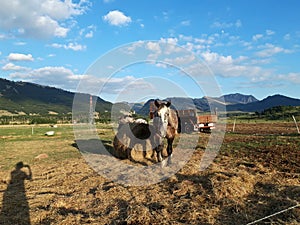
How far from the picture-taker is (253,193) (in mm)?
7258

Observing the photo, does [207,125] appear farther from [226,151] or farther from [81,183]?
[81,183]

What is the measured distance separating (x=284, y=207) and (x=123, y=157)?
8.36 m

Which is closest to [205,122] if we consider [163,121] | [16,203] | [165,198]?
[163,121]

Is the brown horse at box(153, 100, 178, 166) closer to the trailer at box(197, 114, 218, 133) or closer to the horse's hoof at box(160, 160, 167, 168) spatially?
the horse's hoof at box(160, 160, 167, 168)

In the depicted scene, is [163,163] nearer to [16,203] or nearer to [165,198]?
[165,198]

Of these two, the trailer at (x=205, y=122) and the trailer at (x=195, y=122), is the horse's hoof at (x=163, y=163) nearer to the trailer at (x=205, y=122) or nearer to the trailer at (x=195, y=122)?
the trailer at (x=195, y=122)

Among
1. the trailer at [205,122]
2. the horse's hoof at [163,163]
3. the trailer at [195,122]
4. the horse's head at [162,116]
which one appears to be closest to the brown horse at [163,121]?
the horse's head at [162,116]

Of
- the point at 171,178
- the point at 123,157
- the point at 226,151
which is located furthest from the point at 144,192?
the point at 226,151

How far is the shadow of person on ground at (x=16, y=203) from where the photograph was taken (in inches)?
257

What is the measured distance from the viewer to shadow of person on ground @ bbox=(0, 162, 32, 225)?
21.5 feet

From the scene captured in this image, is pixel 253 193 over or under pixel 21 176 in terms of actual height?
over

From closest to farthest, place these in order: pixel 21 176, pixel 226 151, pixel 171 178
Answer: pixel 171 178
pixel 21 176
pixel 226 151

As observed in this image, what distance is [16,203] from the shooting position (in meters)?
7.75

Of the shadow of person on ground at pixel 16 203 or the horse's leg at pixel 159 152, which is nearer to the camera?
the shadow of person on ground at pixel 16 203
